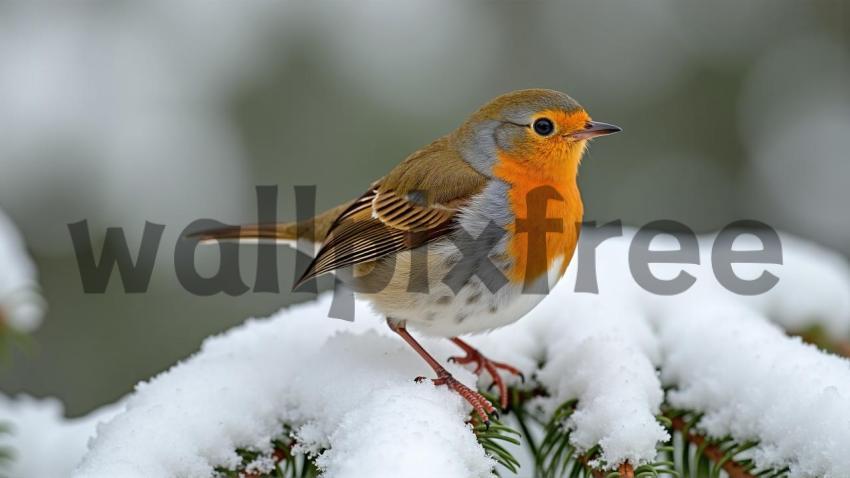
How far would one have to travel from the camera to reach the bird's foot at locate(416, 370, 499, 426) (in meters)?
1.90

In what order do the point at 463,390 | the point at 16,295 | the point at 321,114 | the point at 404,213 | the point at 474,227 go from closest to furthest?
1. the point at 463,390
2. the point at 16,295
3. the point at 474,227
4. the point at 404,213
5. the point at 321,114

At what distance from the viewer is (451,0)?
6602mm

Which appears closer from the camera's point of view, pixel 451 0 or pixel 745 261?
pixel 745 261

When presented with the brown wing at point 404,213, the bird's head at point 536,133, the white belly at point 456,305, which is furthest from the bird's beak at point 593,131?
the white belly at point 456,305

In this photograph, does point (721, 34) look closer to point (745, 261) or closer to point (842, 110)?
point (842, 110)

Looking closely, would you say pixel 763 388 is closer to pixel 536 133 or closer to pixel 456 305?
pixel 456 305

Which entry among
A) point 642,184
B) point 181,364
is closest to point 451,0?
point 642,184

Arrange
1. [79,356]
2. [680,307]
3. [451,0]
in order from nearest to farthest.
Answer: [680,307], [79,356], [451,0]

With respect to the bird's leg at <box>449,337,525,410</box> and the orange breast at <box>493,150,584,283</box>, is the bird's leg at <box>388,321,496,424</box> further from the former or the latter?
the orange breast at <box>493,150,584,283</box>

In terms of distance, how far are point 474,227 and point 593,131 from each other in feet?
1.87

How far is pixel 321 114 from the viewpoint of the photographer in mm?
6156

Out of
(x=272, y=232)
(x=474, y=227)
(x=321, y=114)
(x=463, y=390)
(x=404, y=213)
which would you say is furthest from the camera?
(x=321, y=114)

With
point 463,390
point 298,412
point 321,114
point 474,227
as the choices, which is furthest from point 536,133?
point 321,114

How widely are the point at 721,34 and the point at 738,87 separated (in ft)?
1.66
